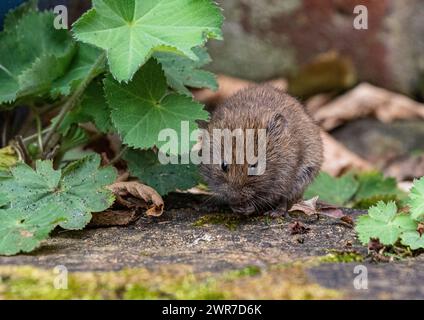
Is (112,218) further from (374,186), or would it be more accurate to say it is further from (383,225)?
(374,186)

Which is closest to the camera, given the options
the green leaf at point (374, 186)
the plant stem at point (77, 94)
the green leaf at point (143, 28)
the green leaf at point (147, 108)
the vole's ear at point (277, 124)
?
the green leaf at point (143, 28)

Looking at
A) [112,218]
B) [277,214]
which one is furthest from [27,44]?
[277,214]

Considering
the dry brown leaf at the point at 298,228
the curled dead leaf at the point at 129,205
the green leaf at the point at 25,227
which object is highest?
the green leaf at the point at 25,227

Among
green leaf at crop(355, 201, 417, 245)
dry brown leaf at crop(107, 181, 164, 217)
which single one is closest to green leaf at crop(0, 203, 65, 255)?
dry brown leaf at crop(107, 181, 164, 217)

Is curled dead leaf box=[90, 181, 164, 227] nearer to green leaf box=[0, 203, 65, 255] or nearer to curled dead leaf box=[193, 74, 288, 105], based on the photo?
green leaf box=[0, 203, 65, 255]

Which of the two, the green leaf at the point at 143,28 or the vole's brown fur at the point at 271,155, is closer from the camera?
the green leaf at the point at 143,28

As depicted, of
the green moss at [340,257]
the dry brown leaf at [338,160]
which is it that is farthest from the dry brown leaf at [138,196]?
the dry brown leaf at [338,160]

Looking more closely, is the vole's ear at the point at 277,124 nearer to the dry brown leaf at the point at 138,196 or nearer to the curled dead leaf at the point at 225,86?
the dry brown leaf at the point at 138,196
